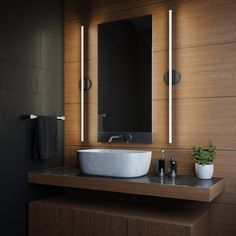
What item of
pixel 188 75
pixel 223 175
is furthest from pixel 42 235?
pixel 188 75

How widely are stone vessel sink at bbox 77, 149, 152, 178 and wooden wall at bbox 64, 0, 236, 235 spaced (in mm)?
315

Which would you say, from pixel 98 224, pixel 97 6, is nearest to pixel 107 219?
pixel 98 224

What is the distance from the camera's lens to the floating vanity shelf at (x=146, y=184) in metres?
2.16

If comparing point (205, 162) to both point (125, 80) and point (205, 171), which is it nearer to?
point (205, 171)

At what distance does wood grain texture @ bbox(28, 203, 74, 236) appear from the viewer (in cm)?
263

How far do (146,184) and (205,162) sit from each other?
1.62 feet

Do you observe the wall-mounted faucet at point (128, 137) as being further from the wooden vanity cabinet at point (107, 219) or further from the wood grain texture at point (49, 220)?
the wood grain texture at point (49, 220)

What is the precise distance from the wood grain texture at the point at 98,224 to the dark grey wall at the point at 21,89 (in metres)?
0.53

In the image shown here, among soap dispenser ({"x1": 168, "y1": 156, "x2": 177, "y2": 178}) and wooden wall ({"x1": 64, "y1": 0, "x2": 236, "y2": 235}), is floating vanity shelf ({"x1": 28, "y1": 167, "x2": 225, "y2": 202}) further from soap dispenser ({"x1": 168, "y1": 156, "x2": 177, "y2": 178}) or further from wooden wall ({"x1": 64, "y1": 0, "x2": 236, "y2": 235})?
wooden wall ({"x1": 64, "y1": 0, "x2": 236, "y2": 235})

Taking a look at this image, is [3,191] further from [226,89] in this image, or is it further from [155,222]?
[226,89]

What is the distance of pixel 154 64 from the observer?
9.22 feet

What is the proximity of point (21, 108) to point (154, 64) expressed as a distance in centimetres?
115

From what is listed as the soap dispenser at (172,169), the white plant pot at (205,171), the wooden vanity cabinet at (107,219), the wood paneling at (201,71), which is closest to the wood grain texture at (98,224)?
the wooden vanity cabinet at (107,219)

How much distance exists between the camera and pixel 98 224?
8.20ft
